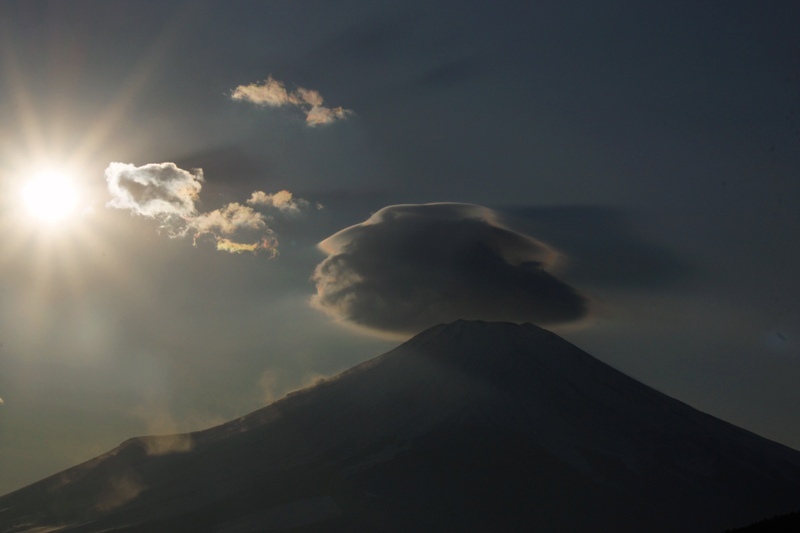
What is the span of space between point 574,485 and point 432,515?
30747mm

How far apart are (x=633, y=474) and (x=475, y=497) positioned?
37.4 meters

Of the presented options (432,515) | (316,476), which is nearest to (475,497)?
(432,515)

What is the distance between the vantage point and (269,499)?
163m

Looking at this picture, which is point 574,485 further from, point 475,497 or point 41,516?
point 41,516

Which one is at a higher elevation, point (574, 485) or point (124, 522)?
point (124, 522)

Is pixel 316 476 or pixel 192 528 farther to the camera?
pixel 316 476

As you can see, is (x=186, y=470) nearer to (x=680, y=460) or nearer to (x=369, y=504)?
(x=369, y=504)

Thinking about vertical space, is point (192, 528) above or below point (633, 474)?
above

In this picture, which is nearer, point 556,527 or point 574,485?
point 556,527

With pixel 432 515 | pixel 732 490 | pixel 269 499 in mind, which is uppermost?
pixel 269 499

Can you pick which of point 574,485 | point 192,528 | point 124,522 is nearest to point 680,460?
point 574,485

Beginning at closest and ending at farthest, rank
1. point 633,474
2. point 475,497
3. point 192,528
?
point 192,528 < point 475,497 < point 633,474

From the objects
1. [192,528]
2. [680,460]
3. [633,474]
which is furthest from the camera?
[680,460]

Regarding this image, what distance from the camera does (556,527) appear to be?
15400 centimetres
